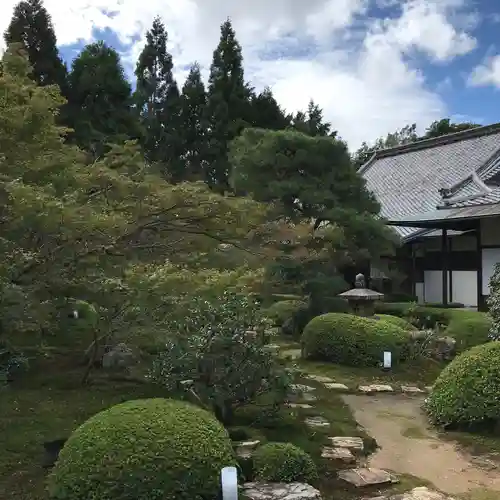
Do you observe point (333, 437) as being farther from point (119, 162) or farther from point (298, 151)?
point (298, 151)

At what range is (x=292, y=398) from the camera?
7512mm

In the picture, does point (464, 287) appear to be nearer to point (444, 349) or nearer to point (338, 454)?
point (444, 349)

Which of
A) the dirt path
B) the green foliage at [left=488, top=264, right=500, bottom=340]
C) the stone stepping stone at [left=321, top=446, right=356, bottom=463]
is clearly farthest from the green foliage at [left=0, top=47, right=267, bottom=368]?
the green foliage at [left=488, top=264, right=500, bottom=340]

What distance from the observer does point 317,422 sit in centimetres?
663

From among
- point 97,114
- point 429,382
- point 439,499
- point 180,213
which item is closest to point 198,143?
point 97,114

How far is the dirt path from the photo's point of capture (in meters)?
5.07

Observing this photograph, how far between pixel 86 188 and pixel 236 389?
2.85 metres

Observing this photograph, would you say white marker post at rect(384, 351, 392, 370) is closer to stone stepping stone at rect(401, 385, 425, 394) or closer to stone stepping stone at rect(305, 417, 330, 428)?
stone stepping stone at rect(401, 385, 425, 394)

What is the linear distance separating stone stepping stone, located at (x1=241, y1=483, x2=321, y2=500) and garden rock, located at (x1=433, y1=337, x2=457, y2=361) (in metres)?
7.00

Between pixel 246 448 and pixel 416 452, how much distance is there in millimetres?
1865

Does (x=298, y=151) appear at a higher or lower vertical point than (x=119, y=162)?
higher

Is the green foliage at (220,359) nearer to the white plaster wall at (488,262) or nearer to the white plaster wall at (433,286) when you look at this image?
the white plaster wall at (488,262)

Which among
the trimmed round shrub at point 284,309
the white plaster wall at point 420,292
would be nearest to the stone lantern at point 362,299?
the trimmed round shrub at point 284,309

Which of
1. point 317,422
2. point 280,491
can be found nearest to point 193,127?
point 317,422
